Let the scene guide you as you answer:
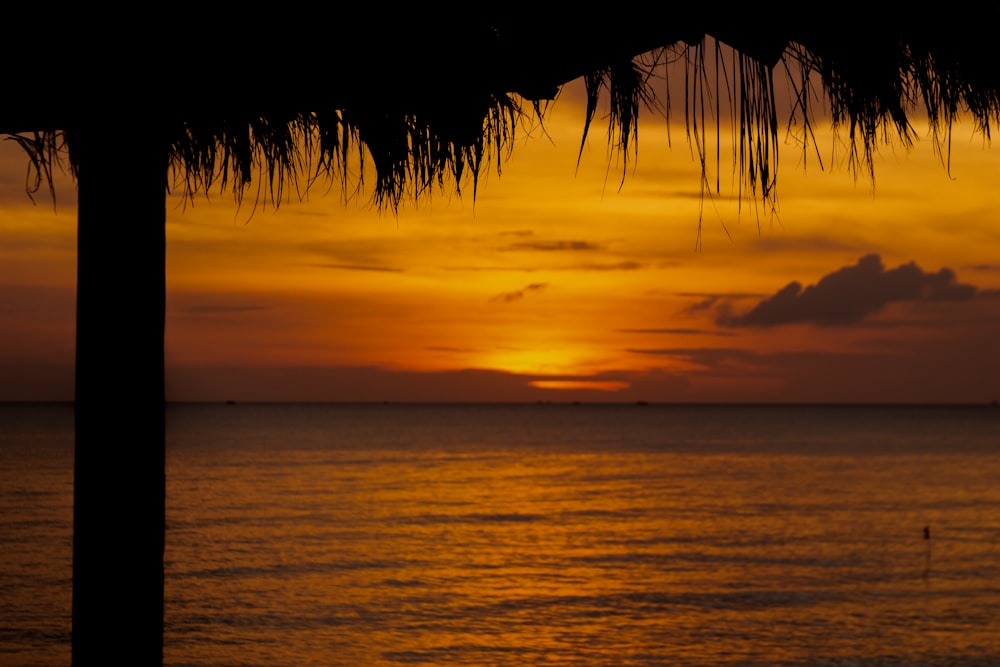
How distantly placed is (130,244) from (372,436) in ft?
283

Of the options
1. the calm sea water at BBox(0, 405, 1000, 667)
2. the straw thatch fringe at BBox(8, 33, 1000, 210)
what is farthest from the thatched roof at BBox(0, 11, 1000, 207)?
the calm sea water at BBox(0, 405, 1000, 667)

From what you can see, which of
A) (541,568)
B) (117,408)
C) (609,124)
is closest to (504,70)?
(609,124)

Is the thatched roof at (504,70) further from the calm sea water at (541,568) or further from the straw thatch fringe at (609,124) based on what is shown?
the calm sea water at (541,568)

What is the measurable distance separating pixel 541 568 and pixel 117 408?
19.6m

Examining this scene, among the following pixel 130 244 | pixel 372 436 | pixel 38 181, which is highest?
pixel 38 181

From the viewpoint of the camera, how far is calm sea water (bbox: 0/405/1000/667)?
1498 cm

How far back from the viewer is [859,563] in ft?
74.5

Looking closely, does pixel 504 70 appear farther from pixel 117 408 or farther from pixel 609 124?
pixel 117 408

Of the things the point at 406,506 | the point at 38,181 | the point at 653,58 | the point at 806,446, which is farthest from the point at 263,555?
the point at 806,446

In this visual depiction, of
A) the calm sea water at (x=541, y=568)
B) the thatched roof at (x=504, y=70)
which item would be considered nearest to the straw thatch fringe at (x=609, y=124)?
the thatched roof at (x=504, y=70)

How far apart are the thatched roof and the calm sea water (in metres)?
12.0

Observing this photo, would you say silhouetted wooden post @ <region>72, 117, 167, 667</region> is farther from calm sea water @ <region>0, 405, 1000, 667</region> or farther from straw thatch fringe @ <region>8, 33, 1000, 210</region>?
calm sea water @ <region>0, 405, 1000, 667</region>

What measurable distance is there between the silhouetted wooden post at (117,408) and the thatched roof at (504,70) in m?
0.07

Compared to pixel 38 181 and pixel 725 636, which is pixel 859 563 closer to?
pixel 725 636
